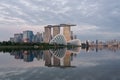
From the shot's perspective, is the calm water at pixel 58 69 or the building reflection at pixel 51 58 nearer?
the calm water at pixel 58 69

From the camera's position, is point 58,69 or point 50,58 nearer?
point 58,69

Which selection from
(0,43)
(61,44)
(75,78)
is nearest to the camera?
(75,78)

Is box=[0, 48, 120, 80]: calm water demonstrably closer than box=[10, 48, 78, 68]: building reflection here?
Yes

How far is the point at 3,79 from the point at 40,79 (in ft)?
10.3

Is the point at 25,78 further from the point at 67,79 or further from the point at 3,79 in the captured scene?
the point at 67,79

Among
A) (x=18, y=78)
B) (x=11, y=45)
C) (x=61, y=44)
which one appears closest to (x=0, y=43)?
(x=11, y=45)

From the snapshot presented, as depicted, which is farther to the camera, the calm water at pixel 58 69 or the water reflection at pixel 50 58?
the water reflection at pixel 50 58

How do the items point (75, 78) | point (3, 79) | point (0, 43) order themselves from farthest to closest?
point (0, 43) → point (75, 78) → point (3, 79)

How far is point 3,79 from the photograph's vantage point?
2270 centimetres

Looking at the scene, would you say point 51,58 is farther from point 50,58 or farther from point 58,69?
point 58,69

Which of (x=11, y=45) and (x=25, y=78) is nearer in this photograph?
(x=25, y=78)

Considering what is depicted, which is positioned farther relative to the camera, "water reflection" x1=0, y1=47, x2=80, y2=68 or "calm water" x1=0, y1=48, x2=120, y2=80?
"water reflection" x1=0, y1=47, x2=80, y2=68

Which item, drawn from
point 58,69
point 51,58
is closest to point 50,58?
point 51,58

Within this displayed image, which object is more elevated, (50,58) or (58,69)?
(50,58)
